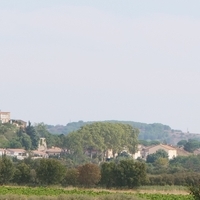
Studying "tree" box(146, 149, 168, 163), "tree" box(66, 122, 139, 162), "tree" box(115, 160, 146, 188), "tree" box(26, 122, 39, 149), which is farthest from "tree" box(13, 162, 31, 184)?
"tree" box(26, 122, 39, 149)

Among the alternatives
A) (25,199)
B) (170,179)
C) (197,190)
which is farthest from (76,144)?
(197,190)

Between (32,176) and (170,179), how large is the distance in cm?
1200

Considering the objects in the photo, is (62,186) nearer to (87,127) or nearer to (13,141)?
(87,127)

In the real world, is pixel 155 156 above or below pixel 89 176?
above

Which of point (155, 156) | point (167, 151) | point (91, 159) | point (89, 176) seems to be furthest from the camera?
point (167, 151)

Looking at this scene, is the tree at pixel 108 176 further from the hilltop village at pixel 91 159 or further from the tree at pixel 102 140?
the tree at pixel 102 140

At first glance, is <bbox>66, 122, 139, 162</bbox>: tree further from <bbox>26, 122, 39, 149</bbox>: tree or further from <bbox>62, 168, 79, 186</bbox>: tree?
<bbox>62, 168, 79, 186</bbox>: tree

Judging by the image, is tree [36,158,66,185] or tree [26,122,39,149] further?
tree [26,122,39,149]

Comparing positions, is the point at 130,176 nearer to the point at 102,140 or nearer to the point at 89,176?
the point at 89,176

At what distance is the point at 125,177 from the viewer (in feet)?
216

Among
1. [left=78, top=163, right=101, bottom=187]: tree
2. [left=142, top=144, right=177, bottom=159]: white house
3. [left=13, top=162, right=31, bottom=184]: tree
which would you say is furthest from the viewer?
[left=142, top=144, right=177, bottom=159]: white house

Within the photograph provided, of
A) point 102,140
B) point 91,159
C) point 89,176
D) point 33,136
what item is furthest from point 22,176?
point 33,136

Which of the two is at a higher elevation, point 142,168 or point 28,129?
point 28,129

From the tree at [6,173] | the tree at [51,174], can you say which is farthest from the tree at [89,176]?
the tree at [6,173]
